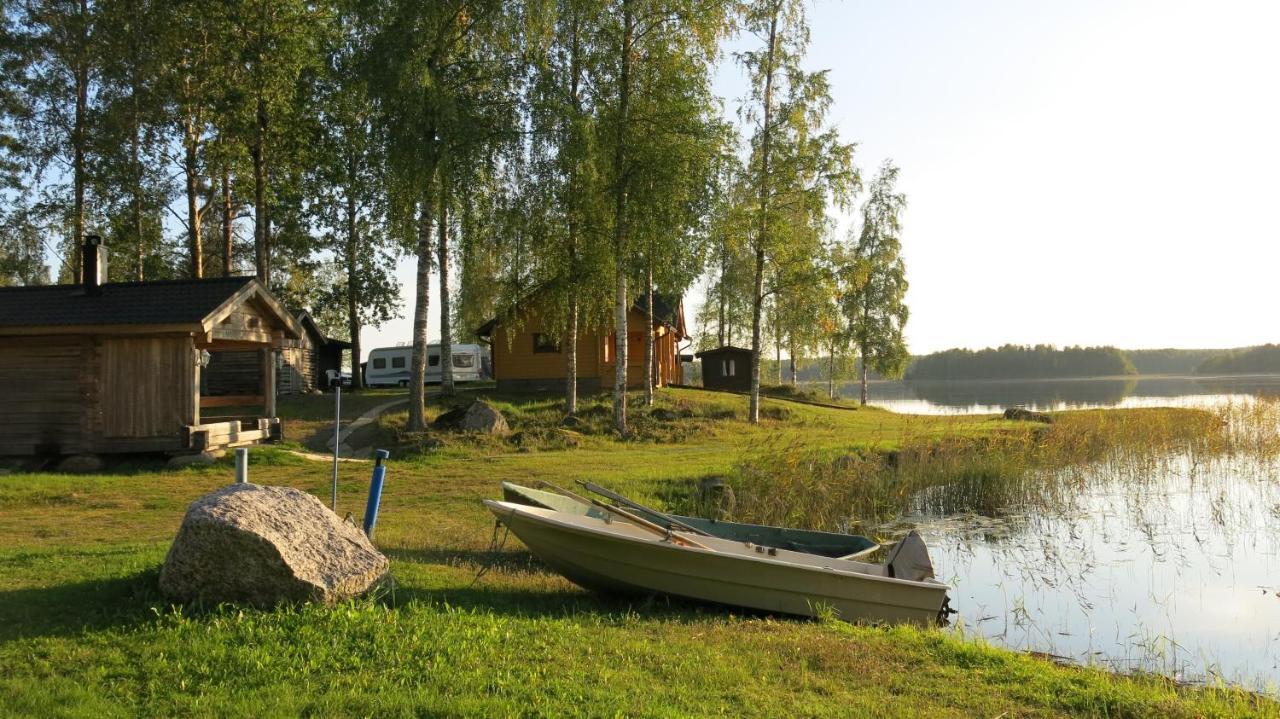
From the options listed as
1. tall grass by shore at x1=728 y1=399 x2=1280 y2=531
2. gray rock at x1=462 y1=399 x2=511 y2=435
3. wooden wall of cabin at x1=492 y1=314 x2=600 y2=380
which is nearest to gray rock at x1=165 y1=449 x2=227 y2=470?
gray rock at x1=462 y1=399 x2=511 y2=435

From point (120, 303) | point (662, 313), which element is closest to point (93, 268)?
point (120, 303)

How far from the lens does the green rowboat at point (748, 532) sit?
9359mm

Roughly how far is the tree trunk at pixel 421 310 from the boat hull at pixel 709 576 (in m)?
13.3

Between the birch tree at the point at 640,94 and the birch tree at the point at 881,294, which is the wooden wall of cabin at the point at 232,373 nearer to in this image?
the birch tree at the point at 640,94

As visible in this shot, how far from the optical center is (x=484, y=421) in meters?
21.6

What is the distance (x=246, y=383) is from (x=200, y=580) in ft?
92.7

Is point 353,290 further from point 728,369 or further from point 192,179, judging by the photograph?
point 728,369

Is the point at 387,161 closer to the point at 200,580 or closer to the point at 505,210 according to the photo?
the point at 505,210

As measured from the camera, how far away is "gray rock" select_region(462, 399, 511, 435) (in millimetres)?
21359

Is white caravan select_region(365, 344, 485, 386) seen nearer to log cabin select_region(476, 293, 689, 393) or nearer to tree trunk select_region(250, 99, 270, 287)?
log cabin select_region(476, 293, 689, 393)

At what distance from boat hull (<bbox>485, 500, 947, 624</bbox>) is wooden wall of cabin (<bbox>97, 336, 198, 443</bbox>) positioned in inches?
504

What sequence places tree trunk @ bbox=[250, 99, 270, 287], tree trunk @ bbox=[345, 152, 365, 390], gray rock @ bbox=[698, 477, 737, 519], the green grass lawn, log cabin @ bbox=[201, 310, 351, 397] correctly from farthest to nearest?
tree trunk @ bbox=[345, 152, 365, 390] < log cabin @ bbox=[201, 310, 351, 397] < tree trunk @ bbox=[250, 99, 270, 287] < gray rock @ bbox=[698, 477, 737, 519] < the green grass lawn

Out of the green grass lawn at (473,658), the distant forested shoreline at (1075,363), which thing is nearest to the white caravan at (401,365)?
the green grass lawn at (473,658)

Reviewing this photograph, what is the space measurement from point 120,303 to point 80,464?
3.32 meters
